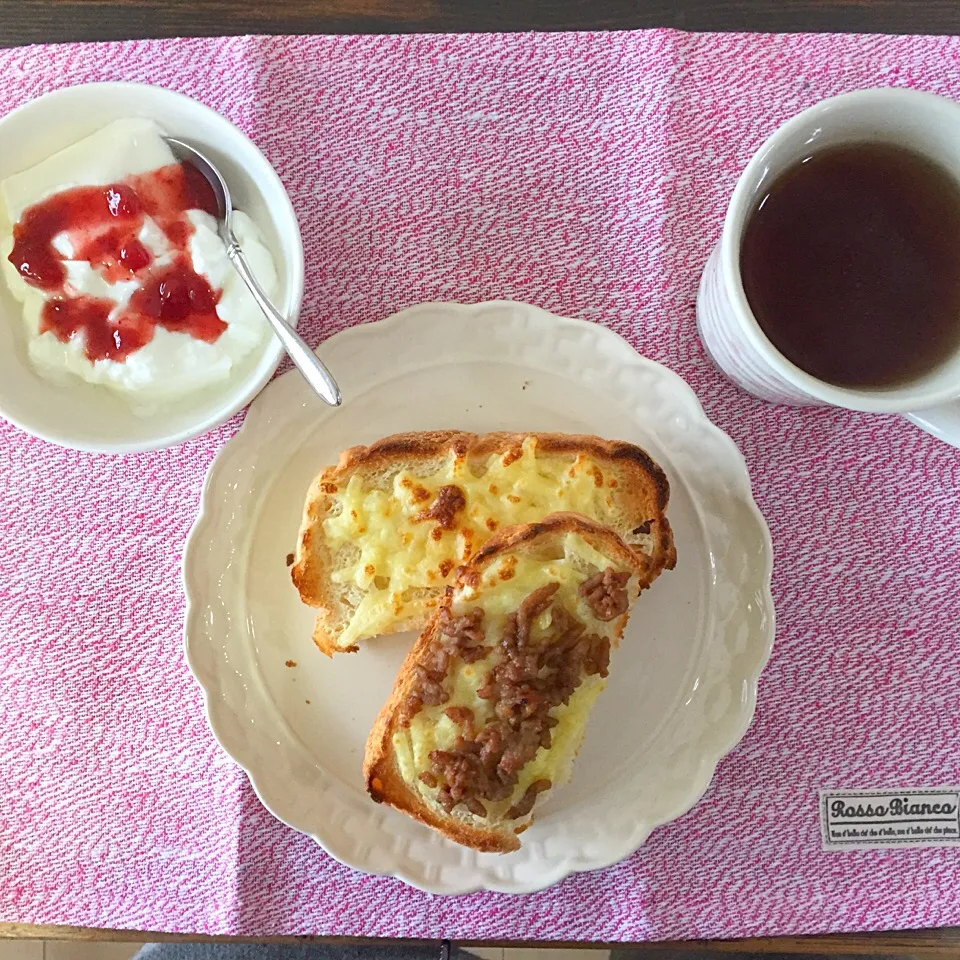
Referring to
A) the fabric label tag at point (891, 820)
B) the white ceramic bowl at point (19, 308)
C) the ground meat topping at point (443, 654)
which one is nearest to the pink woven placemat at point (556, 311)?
the fabric label tag at point (891, 820)

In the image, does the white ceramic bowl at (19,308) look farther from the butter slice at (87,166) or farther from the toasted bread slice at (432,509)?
the toasted bread slice at (432,509)

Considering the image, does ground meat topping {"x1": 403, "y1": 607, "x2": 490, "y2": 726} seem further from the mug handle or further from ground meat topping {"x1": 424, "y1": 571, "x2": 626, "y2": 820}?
the mug handle

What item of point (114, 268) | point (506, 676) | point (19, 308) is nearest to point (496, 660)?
point (506, 676)

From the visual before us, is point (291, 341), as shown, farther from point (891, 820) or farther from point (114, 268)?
point (891, 820)

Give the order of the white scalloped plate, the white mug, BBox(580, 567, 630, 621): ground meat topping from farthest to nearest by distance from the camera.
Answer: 1. the white scalloped plate
2. BBox(580, 567, 630, 621): ground meat topping
3. the white mug

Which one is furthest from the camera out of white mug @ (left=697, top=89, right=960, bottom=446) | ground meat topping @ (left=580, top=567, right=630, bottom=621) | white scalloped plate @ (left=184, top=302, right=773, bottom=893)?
white scalloped plate @ (left=184, top=302, right=773, bottom=893)

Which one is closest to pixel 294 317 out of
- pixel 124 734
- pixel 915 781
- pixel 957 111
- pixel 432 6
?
pixel 432 6

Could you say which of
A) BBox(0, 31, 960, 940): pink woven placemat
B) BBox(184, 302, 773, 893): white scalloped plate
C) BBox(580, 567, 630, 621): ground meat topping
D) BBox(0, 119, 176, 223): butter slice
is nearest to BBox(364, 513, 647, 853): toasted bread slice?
BBox(580, 567, 630, 621): ground meat topping
